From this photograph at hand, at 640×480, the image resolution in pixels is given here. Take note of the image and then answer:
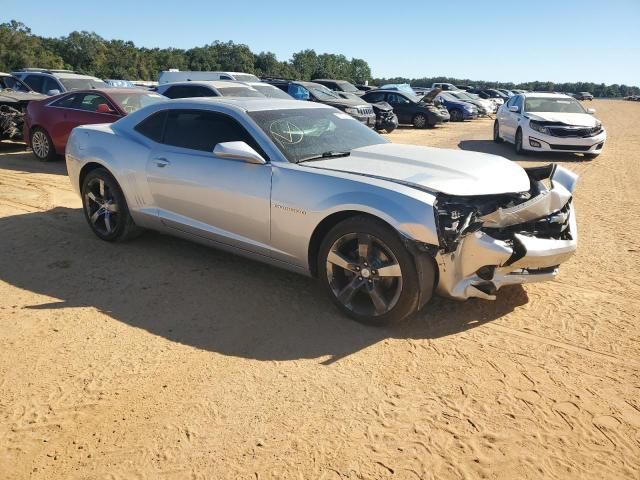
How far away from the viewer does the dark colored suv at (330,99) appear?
16.3 m

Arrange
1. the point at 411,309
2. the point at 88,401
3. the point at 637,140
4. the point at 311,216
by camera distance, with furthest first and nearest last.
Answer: the point at 637,140 → the point at 311,216 → the point at 411,309 → the point at 88,401

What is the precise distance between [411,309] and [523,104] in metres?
11.3

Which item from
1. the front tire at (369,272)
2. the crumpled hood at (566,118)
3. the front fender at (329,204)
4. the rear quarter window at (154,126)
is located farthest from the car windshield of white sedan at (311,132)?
the crumpled hood at (566,118)

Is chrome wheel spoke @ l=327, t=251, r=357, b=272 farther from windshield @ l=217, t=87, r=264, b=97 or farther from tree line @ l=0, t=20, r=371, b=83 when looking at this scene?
tree line @ l=0, t=20, r=371, b=83

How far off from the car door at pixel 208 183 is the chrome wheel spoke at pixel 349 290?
78cm

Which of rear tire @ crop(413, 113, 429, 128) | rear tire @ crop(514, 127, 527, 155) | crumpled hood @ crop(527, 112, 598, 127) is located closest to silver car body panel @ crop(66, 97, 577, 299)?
crumpled hood @ crop(527, 112, 598, 127)

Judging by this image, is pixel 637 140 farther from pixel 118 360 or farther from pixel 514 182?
pixel 118 360

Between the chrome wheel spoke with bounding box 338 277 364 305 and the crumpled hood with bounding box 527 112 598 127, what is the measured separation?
33.3ft

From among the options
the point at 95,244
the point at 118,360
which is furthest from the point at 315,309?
the point at 95,244

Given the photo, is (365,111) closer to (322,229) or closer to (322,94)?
(322,94)

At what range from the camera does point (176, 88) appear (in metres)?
11.9

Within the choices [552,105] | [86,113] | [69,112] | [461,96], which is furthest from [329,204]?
[461,96]

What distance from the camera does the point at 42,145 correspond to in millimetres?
9984

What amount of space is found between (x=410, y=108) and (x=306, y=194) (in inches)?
710
